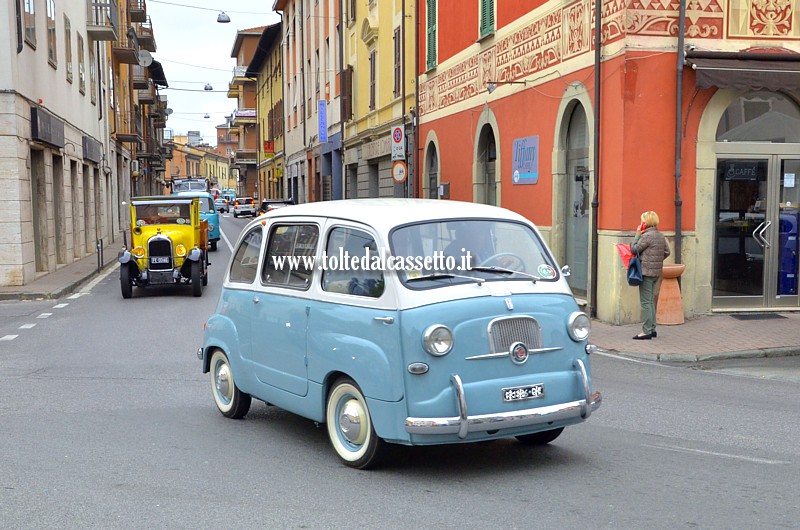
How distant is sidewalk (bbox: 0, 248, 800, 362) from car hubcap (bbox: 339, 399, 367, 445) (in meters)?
6.14

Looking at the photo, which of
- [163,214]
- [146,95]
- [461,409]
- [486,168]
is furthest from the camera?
[146,95]

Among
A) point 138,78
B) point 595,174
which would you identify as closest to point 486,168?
point 595,174

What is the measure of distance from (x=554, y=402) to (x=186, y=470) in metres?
2.49

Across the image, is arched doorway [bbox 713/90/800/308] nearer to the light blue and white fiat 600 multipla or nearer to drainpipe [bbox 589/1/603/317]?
drainpipe [bbox 589/1/603/317]

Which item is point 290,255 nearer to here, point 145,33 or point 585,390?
point 585,390

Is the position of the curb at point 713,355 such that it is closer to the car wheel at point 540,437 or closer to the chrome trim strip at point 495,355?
the car wheel at point 540,437

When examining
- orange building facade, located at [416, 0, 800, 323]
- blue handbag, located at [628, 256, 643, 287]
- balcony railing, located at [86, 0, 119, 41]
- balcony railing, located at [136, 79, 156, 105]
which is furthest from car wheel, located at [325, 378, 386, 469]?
balcony railing, located at [136, 79, 156, 105]

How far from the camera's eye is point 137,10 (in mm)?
52594

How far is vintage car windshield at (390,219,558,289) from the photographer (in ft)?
19.3

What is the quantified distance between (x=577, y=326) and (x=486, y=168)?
15.4 m

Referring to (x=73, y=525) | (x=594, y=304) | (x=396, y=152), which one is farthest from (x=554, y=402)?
(x=396, y=152)

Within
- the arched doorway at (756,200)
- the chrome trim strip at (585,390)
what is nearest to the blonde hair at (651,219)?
the arched doorway at (756,200)

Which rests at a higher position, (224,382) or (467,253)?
(467,253)

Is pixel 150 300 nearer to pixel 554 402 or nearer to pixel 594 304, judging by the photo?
pixel 594 304
